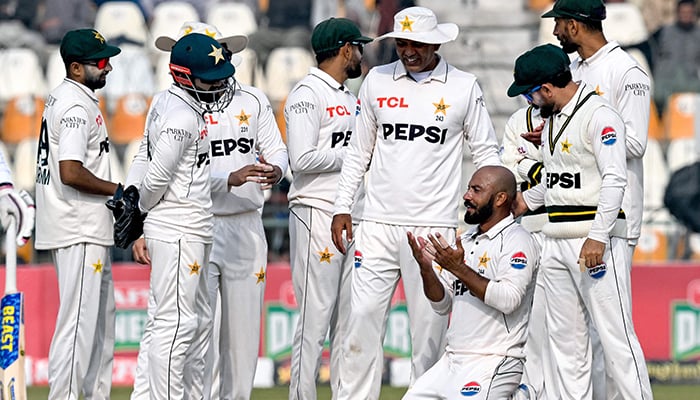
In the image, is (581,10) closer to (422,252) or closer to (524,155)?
(524,155)

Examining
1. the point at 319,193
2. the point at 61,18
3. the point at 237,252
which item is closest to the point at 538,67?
the point at 319,193

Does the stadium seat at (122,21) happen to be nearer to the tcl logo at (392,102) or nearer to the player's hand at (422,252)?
the tcl logo at (392,102)

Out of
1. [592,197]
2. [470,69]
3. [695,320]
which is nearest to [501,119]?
[470,69]

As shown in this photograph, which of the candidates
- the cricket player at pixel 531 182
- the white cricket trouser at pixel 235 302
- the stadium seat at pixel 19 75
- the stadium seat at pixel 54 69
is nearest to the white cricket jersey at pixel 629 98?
the cricket player at pixel 531 182

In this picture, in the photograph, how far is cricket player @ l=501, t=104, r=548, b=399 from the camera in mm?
7352

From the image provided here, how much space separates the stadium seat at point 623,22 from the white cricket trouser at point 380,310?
622 cm

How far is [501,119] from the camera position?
37.0 ft

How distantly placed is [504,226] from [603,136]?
672mm

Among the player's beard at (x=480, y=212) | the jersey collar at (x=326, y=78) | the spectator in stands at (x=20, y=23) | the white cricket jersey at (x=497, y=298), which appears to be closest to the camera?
the white cricket jersey at (x=497, y=298)

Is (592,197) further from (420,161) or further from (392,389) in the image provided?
(392,389)

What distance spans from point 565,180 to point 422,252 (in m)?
1.01

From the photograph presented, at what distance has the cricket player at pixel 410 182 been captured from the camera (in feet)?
22.0

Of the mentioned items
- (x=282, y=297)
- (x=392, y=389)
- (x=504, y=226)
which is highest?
(x=504, y=226)

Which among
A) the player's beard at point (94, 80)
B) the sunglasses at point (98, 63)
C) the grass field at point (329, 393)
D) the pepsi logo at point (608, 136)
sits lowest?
the grass field at point (329, 393)
